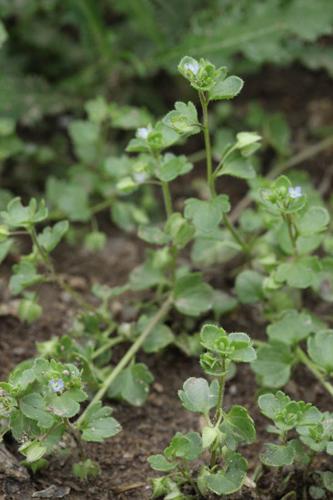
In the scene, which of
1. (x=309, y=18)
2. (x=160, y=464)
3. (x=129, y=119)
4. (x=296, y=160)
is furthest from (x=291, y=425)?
(x=309, y=18)

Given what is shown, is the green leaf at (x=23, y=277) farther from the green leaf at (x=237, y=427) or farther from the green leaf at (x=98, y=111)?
the green leaf at (x=98, y=111)

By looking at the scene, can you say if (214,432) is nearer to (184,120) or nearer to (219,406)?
(219,406)

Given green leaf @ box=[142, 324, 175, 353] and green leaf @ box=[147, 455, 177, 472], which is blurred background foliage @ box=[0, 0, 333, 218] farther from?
green leaf @ box=[147, 455, 177, 472]

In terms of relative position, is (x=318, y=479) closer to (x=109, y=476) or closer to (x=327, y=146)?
(x=109, y=476)

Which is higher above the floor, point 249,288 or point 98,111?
point 98,111

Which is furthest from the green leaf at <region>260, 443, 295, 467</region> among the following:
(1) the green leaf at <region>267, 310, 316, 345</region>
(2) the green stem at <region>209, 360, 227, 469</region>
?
(1) the green leaf at <region>267, 310, 316, 345</region>

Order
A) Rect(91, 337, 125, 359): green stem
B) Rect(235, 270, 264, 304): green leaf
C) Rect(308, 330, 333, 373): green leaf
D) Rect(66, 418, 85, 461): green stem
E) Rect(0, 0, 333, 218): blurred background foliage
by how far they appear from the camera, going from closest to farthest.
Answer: Rect(66, 418, 85, 461): green stem, Rect(308, 330, 333, 373): green leaf, Rect(91, 337, 125, 359): green stem, Rect(235, 270, 264, 304): green leaf, Rect(0, 0, 333, 218): blurred background foliage
